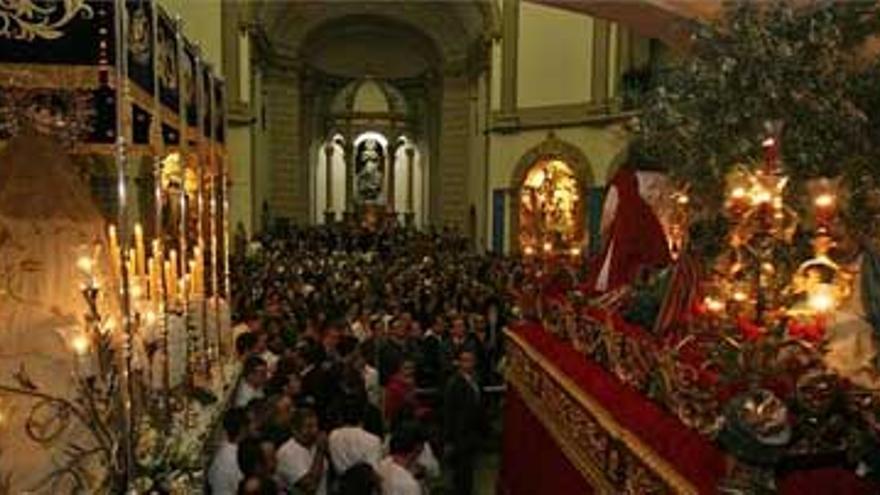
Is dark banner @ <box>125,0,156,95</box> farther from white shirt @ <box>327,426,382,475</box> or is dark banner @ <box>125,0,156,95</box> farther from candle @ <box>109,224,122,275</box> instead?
white shirt @ <box>327,426,382,475</box>

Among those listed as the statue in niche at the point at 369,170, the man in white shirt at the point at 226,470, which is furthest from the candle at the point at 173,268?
the statue in niche at the point at 369,170

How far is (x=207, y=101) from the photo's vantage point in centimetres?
834

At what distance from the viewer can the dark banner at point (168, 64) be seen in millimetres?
5461

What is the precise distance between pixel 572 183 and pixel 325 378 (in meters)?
15.1

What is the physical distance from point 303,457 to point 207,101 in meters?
3.91

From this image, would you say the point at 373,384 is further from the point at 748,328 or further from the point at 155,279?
the point at 748,328

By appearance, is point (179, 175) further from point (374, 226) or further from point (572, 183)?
point (374, 226)

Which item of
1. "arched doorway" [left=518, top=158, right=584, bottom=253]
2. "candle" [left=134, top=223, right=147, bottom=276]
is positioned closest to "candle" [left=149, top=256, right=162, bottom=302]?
"candle" [left=134, top=223, right=147, bottom=276]

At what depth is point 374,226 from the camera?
1313 inches

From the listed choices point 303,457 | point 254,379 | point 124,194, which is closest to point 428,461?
point 303,457

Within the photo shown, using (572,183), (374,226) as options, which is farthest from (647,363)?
(374,226)

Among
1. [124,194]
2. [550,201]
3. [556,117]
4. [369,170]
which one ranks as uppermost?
[556,117]

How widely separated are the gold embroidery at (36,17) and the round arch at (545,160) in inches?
680

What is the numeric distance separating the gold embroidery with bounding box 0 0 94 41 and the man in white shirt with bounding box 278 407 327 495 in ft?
8.93
